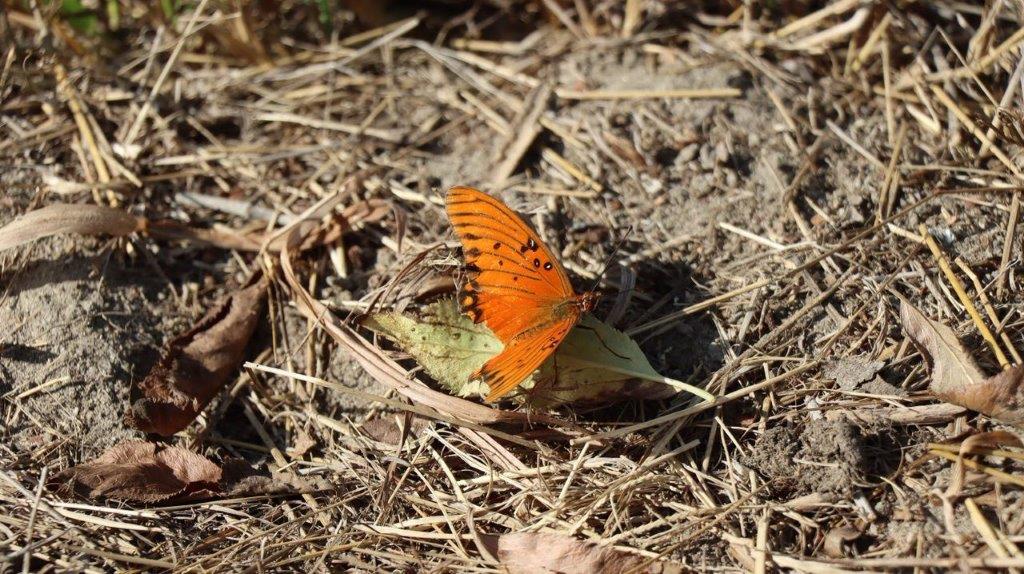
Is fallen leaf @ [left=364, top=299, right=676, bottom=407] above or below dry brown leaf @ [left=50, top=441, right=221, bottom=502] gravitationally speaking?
above

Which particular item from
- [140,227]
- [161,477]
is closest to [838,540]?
[161,477]

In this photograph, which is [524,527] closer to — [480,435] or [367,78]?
[480,435]

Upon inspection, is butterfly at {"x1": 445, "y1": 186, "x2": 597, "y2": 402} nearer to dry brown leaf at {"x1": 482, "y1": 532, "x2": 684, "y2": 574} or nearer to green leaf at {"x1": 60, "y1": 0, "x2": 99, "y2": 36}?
dry brown leaf at {"x1": 482, "y1": 532, "x2": 684, "y2": 574}

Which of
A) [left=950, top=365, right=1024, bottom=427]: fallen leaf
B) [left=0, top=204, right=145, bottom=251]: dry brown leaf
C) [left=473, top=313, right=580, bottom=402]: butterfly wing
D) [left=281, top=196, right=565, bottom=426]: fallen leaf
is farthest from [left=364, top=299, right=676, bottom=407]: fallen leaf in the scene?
[left=0, top=204, right=145, bottom=251]: dry brown leaf

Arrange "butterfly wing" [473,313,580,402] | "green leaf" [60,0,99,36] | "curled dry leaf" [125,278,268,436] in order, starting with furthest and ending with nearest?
"green leaf" [60,0,99,36]
"curled dry leaf" [125,278,268,436]
"butterfly wing" [473,313,580,402]

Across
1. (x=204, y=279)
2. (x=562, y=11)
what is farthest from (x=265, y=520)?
(x=562, y=11)

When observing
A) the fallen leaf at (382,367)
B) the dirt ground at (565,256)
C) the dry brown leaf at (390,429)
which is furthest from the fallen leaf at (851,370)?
the dry brown leaf at (390,429)
